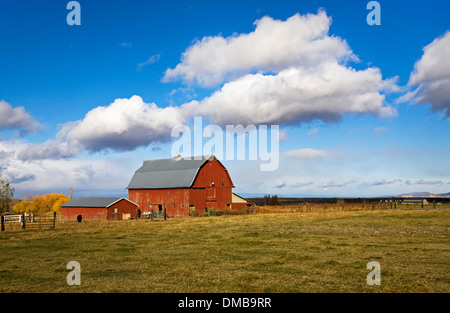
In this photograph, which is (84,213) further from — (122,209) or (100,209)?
(122,209)

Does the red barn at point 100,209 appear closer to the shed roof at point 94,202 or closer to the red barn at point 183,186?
the shed roof at point 94,202

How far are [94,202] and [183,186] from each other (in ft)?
43.8

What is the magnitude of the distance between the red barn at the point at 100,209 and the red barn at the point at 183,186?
559 cm

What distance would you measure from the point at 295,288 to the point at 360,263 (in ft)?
17.3

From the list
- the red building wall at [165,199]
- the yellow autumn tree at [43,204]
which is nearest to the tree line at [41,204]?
the yellow autumn tree at [43,204]

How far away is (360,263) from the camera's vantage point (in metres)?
15.6

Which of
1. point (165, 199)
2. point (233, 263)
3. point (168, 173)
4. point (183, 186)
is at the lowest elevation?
point (233, 263)

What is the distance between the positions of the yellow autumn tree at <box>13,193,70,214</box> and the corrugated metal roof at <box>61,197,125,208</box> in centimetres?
2244

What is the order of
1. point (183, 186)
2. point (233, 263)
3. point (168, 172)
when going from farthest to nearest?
1. point (168, 172)
2. point (183, 186)
3. point (233, 263)

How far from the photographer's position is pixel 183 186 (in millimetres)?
59875

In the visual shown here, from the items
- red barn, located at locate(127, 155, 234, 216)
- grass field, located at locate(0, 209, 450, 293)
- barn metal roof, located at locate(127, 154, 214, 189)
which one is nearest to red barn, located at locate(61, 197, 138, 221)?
red barn, located at locate(127, 155, 234, 216)

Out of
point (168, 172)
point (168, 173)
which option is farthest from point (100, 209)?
point (168, 172)
